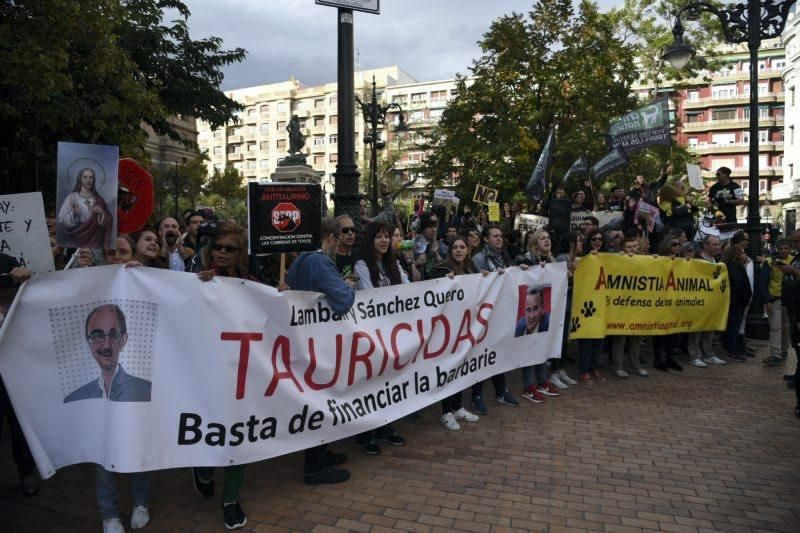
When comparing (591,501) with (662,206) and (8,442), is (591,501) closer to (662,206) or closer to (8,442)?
(8,442)

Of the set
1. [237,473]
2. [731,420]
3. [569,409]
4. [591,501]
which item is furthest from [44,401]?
[731,420]

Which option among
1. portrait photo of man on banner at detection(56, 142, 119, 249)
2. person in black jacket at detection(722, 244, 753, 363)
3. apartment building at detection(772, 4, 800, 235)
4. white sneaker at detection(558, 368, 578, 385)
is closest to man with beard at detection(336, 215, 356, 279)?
portrait photo of man on banner at detection(56, 142, 119, 249)

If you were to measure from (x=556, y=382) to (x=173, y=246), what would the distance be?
4.79 m

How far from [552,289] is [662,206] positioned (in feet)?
18.6

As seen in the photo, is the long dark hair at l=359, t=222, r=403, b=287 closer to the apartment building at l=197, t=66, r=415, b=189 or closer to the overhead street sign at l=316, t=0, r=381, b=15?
the overhead street sign at l=316, t=0, r=381, b=15

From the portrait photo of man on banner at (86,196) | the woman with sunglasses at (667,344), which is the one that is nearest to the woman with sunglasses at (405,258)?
the portrait photo of man on banner at (86,196)

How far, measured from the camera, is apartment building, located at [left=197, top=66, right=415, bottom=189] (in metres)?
95.6

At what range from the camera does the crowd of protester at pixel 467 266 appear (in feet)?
13.6

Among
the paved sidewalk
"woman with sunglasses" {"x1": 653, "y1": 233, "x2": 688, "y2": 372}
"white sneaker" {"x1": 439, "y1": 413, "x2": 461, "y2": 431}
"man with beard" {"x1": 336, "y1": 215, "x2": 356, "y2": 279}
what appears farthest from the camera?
"woman with sunglasses" {"x1": 653, "y1": 233, "x2": 688, "y2": 372}

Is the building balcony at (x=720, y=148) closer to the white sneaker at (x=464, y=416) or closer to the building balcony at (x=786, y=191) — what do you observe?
the building balcony at (x=786, y=191)

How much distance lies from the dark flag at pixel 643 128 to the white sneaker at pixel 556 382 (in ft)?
17.6

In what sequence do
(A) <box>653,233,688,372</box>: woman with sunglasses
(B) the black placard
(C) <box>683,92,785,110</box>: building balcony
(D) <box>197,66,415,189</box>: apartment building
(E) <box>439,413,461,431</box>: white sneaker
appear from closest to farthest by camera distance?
1. (B) the black placard
2. (E) <box>439,413,461,431</box>: white sneaker
3. (A) <box>653,233,688,372</box>: woman with sunglasses
4. (C) <box>683,92,785,110</box>: building balcony
5. (D) <box>197,66,415,189</box>: apartment building

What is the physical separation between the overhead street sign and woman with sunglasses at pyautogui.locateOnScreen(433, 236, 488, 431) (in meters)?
3.36

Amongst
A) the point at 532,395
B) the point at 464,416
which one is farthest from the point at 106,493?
the point at 532,395
